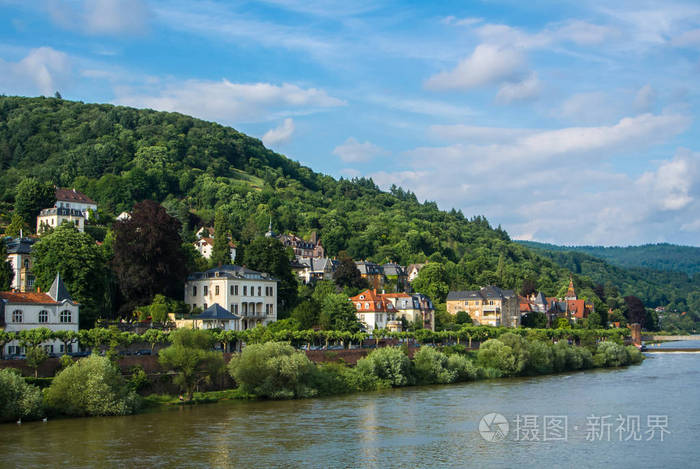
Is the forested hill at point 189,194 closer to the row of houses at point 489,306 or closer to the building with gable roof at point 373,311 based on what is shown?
the row of houses at point 489,306

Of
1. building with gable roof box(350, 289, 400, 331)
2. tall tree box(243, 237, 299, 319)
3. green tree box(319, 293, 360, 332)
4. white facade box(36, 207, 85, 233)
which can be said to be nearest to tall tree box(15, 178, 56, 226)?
white facade box(36, 207, 85, 233)

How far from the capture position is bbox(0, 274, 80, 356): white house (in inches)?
2185

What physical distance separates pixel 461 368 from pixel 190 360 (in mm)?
28106

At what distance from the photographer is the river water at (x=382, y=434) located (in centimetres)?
3603

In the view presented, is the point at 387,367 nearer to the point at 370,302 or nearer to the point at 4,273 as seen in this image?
the point at 370,302

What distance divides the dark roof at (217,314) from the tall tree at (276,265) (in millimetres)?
12160

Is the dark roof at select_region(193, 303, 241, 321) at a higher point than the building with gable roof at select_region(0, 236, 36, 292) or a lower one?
lower

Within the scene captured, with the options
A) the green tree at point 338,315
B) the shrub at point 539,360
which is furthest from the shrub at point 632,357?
the green tree at point 338,315

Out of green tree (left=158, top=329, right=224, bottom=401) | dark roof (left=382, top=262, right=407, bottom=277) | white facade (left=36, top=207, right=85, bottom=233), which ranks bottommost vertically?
green tree (left=158, top=329, right=224, bottom=401)

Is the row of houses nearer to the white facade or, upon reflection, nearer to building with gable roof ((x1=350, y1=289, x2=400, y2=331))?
building with gable roof ((x1=350, y1=289, x2=400, y2=331))

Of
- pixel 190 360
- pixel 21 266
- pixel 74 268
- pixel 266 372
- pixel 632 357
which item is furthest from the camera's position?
pixel 632 357

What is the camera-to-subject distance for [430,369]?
223ft

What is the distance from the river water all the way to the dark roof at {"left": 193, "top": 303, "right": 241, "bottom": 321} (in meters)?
19.8

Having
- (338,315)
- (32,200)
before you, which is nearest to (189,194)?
(32,200)
